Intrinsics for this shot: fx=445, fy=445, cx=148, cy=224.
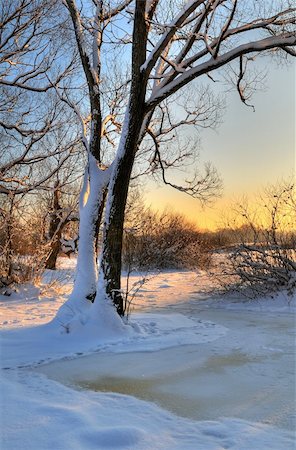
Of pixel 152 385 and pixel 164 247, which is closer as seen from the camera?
pixel 152 385

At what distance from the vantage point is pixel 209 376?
451 cm

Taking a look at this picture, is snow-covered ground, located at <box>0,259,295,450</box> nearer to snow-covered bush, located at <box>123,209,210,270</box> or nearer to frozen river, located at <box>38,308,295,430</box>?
frozen river, located at <box>38,308,295,430</box>

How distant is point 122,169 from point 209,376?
149 inches

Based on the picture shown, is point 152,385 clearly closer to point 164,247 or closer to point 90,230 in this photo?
point 90,230

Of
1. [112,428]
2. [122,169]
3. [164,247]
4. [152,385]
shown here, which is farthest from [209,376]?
[164,247]

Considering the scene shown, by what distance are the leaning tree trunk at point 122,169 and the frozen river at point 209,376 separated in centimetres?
172

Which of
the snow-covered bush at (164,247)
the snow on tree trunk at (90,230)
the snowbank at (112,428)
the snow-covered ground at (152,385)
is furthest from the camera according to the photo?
the snow-covered bush at (164,247)

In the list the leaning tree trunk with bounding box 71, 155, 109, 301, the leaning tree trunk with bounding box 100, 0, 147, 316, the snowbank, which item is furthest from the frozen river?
the leaning tree trunk with bounding box 71, 155, 109, 301

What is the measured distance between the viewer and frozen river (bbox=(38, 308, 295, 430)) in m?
3.53

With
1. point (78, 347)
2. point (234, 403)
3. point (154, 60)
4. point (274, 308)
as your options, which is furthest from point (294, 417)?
point (274, 308)

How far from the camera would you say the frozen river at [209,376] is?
3525 millimetres

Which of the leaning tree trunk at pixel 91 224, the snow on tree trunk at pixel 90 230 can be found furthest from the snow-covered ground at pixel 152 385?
the leaning tree trunk at pixel 91 224

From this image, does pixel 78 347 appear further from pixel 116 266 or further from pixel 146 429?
pixel 146 429

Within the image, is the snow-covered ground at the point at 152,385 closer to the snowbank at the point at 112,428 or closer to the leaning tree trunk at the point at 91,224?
the snowbank at the point at 112,428
